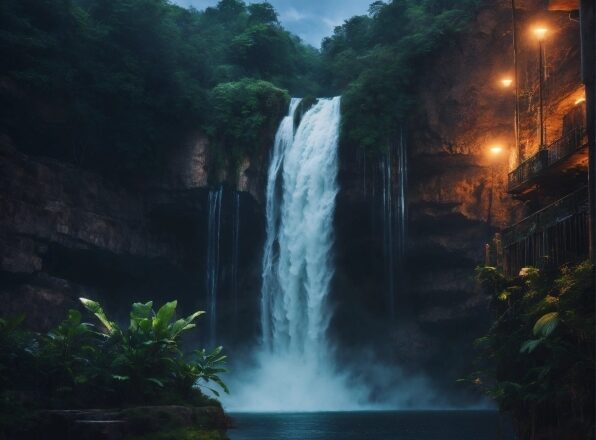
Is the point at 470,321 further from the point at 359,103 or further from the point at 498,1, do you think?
the point at 498,1

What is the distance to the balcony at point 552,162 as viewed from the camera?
69.4ft

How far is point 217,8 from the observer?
197 feet

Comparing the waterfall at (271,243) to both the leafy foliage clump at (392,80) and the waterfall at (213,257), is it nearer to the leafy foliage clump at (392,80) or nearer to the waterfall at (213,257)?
the waterfall at (213,257)

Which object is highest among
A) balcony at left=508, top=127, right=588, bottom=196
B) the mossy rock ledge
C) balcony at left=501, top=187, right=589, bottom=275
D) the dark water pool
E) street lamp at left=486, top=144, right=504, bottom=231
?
street lamp at left=486, top=144, right=504, bottom=231

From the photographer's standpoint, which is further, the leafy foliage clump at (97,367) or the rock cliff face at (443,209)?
the rock cliff face at (443,209)

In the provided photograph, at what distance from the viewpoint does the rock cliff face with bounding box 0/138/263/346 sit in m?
34.2

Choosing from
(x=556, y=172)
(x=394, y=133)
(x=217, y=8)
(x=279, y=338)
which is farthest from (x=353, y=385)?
(x=217, y=8)

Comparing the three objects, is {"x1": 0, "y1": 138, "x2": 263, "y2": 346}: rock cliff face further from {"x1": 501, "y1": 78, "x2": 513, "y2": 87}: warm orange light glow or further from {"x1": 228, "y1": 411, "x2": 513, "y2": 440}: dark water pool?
{"x1": 501, "y1": 78, "x2": 513, "y2": 87}: warm orange light glow

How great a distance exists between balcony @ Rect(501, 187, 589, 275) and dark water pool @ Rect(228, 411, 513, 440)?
14.9 ft

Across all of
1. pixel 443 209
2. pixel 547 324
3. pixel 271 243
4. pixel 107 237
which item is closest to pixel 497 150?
pixel 443 209

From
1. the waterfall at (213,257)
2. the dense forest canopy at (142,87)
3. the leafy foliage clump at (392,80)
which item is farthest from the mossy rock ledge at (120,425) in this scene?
the leafy foliage clump at (392,80)

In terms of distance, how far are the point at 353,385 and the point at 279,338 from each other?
5.14 m

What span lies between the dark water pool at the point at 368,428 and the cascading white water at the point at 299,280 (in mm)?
8096

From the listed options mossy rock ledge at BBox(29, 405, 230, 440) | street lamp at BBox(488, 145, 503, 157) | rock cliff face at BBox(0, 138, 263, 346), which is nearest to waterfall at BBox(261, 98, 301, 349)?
rock cliff face at BBox(0, 138, 263, 346)
